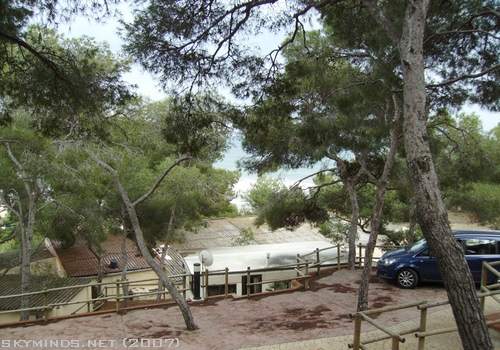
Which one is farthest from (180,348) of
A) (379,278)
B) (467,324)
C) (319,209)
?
(319,209)

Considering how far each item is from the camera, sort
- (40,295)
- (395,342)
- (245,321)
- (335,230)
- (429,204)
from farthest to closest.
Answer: (335,230)
(40,295)
(245,321)
(395,342)
(429,204)

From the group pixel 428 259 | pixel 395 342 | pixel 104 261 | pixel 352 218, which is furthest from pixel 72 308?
pixel 395 342

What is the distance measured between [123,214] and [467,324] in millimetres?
13059

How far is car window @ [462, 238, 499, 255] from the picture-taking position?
10.9 m

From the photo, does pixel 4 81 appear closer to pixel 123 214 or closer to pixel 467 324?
pixel 467 324

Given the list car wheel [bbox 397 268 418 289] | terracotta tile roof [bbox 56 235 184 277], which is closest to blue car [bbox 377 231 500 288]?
car wheel [bbox 397 268 418 289]

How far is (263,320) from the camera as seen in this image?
897 centimetres

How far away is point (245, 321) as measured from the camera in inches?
352

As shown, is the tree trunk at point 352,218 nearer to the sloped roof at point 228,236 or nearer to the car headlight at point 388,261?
the car headlight at point 388,261

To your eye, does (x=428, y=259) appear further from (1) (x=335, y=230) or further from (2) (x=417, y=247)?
(1) (x=335, y=230)

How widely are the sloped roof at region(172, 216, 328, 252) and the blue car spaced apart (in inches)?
362

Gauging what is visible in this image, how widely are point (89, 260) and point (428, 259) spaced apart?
16352 mm

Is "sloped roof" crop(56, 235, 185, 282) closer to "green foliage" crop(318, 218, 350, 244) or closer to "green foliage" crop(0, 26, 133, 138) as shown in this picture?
"green foliage" crop(318, 218, 350, 244)

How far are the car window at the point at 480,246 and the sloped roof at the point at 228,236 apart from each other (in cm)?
998
